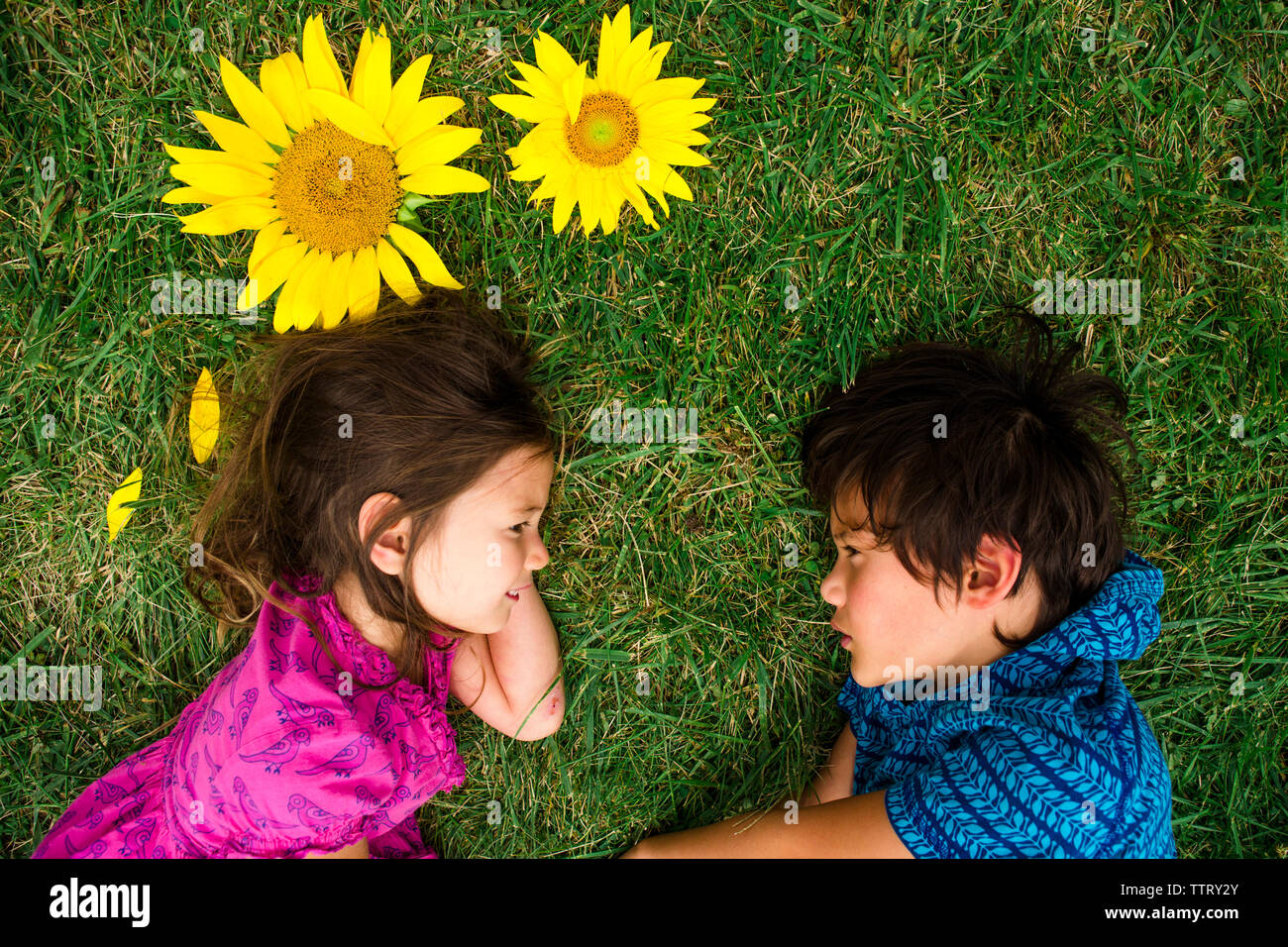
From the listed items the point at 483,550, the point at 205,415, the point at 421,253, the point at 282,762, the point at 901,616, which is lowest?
the point at 282,762

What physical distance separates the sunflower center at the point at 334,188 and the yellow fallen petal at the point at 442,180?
33 mm

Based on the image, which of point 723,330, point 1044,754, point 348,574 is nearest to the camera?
point 1044,754

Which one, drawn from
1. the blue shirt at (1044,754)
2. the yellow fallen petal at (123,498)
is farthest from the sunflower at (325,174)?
the blue shirt at (1044,754)

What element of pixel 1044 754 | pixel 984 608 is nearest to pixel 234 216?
pixel 984 608

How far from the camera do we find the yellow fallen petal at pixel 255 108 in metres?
1.39

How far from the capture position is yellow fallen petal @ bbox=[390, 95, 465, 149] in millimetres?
1439

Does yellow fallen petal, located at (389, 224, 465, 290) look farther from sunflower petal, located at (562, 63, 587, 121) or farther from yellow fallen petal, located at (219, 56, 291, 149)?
sunflower petal, located at (562, 63, 587, 121)

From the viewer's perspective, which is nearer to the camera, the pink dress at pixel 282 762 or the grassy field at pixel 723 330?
the pink dress at pixel 282 762

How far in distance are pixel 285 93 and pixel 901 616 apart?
1442 mm

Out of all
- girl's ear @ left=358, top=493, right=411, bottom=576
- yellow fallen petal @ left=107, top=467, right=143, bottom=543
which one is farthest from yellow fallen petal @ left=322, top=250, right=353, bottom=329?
yellow fallen petal @ left=107, top=467, right=143, bottom=543

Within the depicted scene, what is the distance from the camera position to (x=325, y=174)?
4.74 feet

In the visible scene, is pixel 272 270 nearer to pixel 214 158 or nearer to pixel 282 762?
pixel 214 158

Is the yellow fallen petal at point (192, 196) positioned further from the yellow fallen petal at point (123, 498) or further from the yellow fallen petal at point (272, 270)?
the yellow fallen petal at point (123, 498)

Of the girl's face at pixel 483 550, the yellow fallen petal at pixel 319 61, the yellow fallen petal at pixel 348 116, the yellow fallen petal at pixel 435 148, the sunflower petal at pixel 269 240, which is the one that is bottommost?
the girl's face at pixel 483 550
